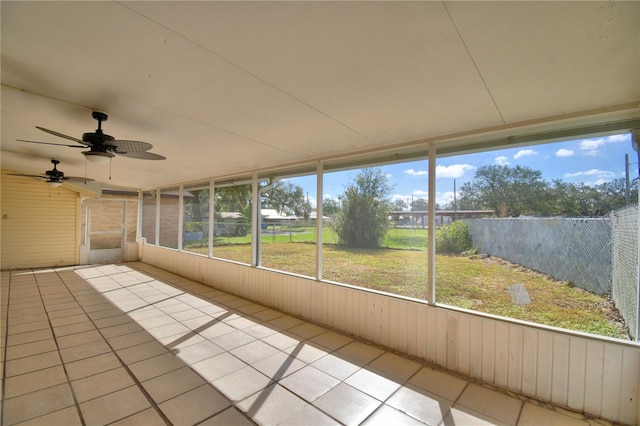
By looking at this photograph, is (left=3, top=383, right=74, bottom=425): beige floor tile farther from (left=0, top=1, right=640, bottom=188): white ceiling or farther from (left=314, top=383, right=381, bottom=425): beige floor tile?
(left=0, top=1, right=640, bottom=188): white ceiling

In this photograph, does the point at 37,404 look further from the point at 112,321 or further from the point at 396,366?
the point at 396,366

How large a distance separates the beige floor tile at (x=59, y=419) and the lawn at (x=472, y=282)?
2605 mm

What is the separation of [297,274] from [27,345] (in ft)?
9.70

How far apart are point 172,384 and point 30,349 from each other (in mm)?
1791

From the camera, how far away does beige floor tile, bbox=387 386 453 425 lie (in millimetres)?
1886

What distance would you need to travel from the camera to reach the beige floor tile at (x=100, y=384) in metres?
2.07

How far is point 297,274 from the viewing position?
392cm

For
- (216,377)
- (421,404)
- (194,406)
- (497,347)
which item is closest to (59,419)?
(194,406)

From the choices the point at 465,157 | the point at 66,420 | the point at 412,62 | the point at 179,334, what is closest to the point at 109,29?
the point at 412,62

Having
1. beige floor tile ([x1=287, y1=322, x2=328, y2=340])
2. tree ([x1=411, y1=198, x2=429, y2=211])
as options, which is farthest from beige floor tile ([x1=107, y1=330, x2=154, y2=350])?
tree ([x1=411, y1=198, x2=429, y2=211])

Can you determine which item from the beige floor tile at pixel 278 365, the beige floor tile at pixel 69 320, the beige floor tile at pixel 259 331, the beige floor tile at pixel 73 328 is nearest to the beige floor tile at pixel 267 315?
the beige floor tile at pixel 259 331

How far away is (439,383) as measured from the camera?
2.29 meters

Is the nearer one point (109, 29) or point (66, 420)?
point (109, 29)

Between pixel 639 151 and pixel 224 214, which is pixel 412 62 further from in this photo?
pixel 224 214
